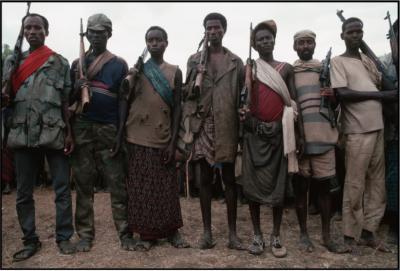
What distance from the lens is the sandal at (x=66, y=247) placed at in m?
3.86

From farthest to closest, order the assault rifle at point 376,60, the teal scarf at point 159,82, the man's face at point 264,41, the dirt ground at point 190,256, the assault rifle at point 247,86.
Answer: the assault rifle at point 376,60, the teal scarf at point 159,82, the man's face at point 264,41, the assault rifle at point 247,86, the dirt ground at point 190,256

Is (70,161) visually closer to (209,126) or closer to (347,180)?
(209,126)

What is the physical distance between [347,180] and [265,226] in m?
1.40

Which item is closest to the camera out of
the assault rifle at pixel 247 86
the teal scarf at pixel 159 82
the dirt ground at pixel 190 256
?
the dirt ground at pixel 190 256

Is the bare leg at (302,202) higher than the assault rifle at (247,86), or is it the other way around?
the assault rifle at (247,86)

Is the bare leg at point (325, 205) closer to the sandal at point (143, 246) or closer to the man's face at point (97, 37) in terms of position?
the sandal at point (143, 246)

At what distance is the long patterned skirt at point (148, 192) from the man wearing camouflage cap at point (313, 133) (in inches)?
56.8

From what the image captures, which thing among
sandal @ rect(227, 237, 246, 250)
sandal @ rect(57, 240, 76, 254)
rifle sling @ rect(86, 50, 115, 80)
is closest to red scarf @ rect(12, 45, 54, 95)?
rifle sling @ rect(86, 50, 115, 80)

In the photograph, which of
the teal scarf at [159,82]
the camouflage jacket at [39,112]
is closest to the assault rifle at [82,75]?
the camouflage jacket at [39,112]

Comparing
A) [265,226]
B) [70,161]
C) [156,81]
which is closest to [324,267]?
[265,226]

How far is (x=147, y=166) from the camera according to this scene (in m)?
3.97

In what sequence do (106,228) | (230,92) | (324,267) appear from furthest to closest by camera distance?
1. (106,228)
2. (230,92)
3. (324,267)

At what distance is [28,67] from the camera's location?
3752mm

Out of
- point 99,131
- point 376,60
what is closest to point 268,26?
point 376,60
